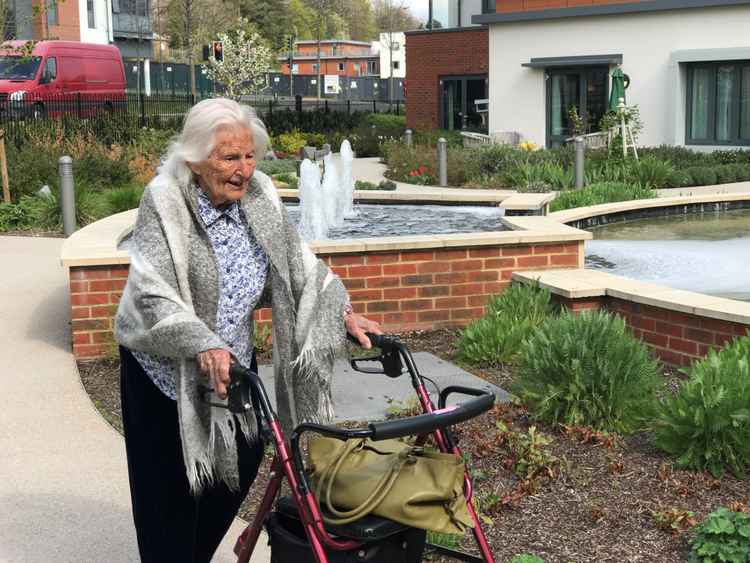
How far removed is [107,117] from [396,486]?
20696mm

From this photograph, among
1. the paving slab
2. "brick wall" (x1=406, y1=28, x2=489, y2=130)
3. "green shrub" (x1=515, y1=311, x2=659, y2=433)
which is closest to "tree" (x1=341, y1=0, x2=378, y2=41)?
"brick wall" (x1=406, y1=28, x2=489, y2=130)

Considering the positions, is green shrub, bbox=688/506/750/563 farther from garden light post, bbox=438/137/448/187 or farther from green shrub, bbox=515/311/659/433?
garden light post, bbox=438/137/448/187

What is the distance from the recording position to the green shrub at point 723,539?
400cm

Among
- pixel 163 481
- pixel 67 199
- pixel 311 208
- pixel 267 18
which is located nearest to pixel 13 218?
pixel 67 199

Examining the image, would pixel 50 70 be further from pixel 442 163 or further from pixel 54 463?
pixel 54 463

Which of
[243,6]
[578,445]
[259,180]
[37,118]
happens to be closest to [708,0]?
[37,118]

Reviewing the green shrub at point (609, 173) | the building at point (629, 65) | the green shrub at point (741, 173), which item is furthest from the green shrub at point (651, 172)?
the building at point (629, 65)

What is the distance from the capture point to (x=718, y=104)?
88.5 ft

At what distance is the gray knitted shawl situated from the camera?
3258 mm

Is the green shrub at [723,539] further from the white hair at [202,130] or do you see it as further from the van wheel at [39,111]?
the van wheel at [39,111]

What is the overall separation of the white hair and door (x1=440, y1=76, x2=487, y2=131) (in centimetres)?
3123

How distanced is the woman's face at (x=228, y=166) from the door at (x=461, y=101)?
103ft

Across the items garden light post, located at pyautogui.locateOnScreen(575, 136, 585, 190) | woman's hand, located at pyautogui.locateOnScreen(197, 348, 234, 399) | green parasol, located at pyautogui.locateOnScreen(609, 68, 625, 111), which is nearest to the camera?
woman's hand, located at pyautogui.locateOnScreen(197, 348, 234, 399)

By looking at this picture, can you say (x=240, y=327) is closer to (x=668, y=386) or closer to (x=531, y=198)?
(x=668, y=386)
